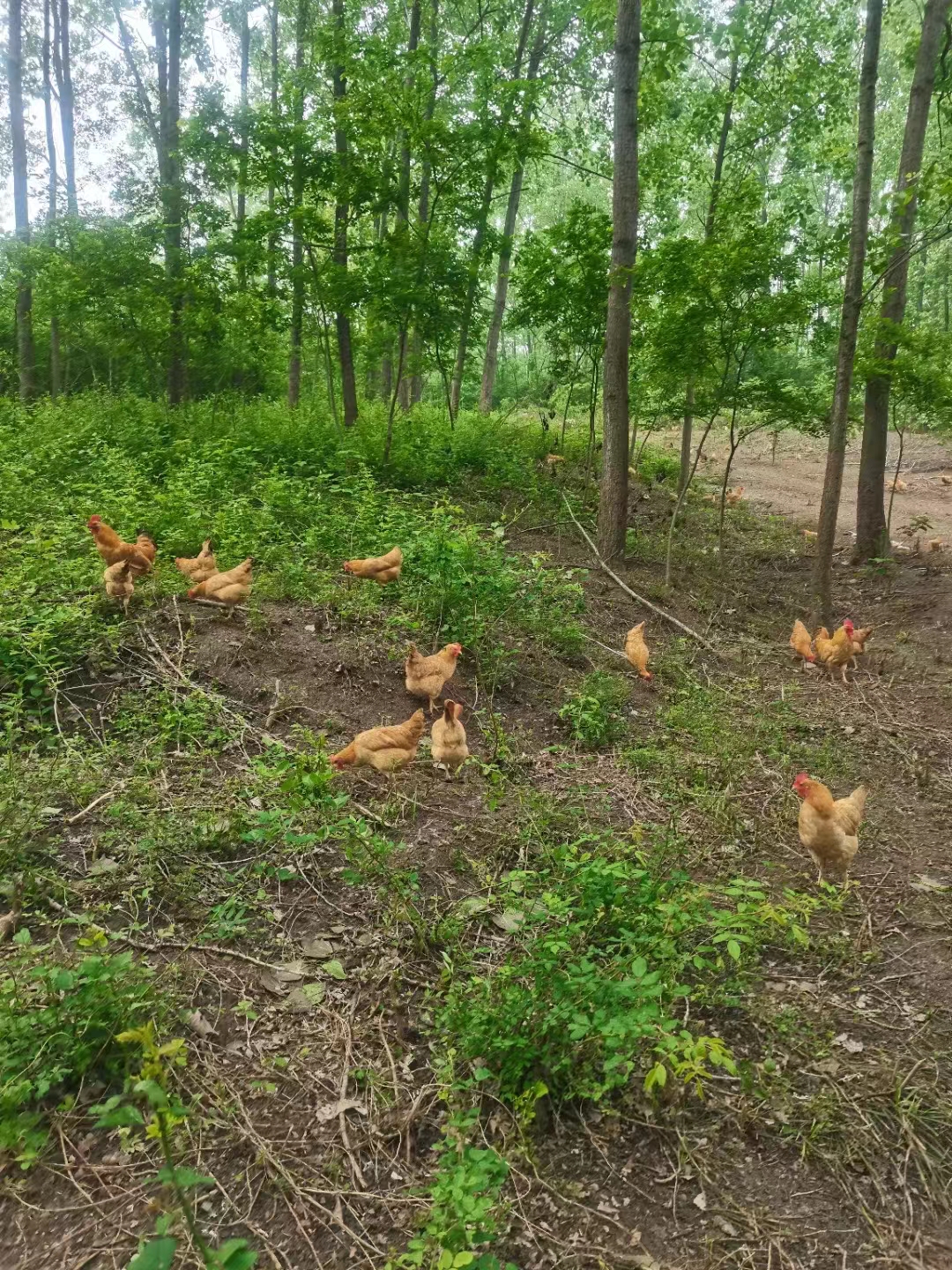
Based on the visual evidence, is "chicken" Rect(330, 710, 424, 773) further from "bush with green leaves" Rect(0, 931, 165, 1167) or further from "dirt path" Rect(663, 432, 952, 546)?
Result: "dirt path" Rect(663, 432, 952, 546)

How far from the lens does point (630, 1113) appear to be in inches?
110

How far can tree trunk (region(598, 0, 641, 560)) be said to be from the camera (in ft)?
27.2

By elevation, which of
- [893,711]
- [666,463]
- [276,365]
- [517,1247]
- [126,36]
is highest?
[126,36]

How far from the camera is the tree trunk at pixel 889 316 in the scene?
8.93m

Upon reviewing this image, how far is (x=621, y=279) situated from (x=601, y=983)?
7.80 meters

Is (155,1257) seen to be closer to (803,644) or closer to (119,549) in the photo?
(119,549)

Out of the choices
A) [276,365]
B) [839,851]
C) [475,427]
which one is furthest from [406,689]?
[276,365]

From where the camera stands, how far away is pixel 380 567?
21.6 feet

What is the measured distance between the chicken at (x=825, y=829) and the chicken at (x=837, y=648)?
3.33m

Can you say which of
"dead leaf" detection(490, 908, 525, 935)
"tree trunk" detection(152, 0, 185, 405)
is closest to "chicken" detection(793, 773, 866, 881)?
"dead leaf" detection(490, 908, 525, 935)

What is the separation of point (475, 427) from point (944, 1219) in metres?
12.2

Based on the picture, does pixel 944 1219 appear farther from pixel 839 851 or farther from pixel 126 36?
pixel 126 36

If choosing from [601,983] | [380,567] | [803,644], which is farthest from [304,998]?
[803,644]

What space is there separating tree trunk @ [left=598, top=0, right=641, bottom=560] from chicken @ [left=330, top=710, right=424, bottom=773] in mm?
5749
